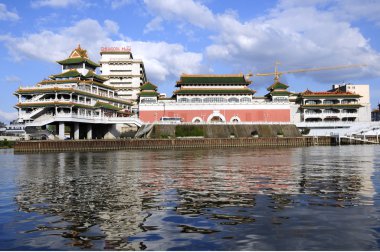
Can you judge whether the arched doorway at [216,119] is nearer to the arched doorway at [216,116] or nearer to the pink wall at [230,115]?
the arched doorway at [216,116]

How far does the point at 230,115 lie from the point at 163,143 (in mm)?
26263

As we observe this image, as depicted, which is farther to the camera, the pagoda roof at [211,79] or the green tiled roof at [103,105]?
the pagoda roof at [211,79]

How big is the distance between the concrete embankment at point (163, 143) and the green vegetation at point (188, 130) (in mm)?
5898

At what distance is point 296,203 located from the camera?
46.0ft

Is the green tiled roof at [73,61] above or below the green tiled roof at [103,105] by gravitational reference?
above

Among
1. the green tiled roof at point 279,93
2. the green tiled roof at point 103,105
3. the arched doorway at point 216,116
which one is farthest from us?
the green tiled roof at point 279,93

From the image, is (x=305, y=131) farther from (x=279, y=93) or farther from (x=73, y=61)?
(x=73, y=61)

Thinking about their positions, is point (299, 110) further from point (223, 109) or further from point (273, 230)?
point (273, 230)

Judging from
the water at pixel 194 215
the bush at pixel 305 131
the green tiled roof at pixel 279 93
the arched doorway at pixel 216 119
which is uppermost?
the green tiled roof at pixel 279 93

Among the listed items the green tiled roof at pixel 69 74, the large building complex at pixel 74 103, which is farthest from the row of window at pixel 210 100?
the green tiled roof at pixel 69 74

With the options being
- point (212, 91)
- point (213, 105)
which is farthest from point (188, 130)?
point (212, 91)

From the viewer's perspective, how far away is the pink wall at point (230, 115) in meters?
93.6

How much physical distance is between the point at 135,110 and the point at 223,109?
28.0 m

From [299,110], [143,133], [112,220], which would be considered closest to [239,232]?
[112,220]
